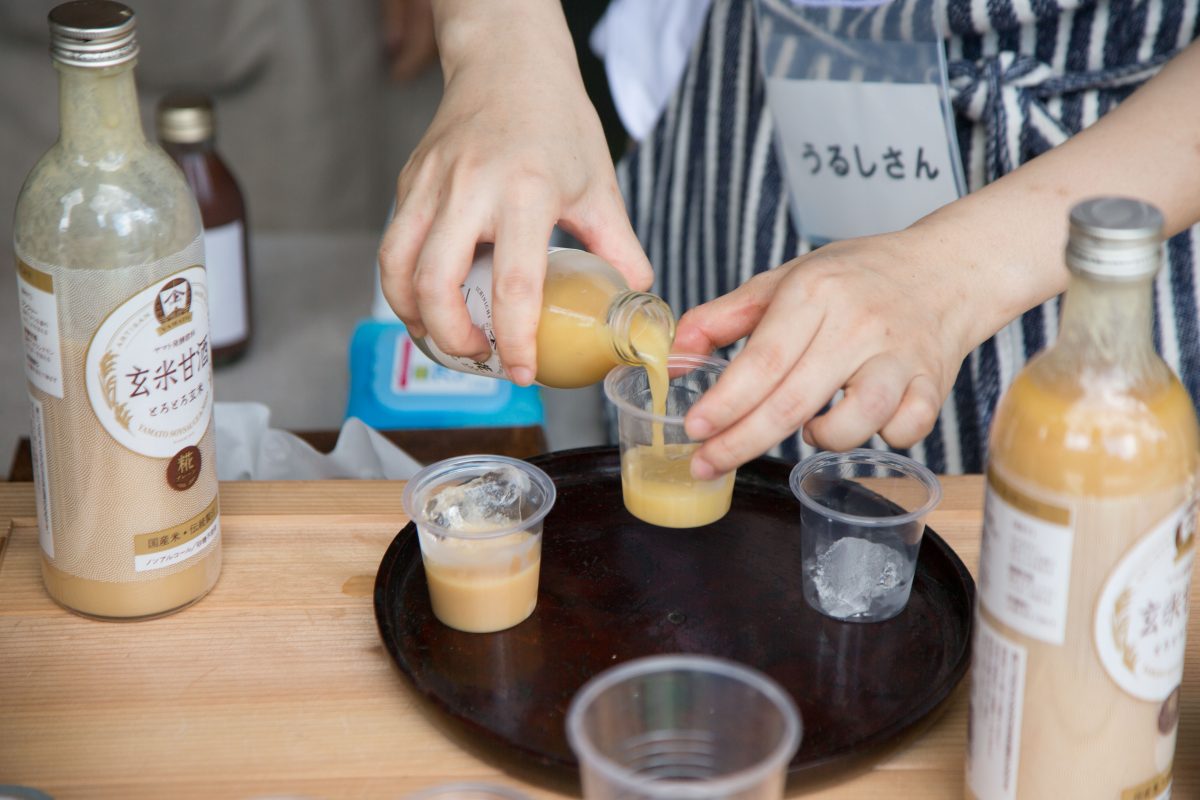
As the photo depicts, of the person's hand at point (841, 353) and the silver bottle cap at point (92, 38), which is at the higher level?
the silver bottle cap at point (92, 38)

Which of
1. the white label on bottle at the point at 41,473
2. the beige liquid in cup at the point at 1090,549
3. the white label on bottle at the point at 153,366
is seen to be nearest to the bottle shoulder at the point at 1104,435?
the beige liquid in cup at the point at 1090,549

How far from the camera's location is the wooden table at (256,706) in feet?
2.96

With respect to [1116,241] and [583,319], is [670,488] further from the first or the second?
[1116,241]

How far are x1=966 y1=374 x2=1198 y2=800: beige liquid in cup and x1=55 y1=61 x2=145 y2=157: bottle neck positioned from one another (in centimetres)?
63

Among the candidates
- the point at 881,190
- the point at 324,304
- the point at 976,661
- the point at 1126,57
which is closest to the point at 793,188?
the point at 881,190

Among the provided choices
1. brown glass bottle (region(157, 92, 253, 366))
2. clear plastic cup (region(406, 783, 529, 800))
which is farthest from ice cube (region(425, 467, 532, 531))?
brown glass bottle (region(157, 92, 253, 366))

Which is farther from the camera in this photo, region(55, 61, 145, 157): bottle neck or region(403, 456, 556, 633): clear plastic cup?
region(403, 456, 556, 633): clear plastic cup

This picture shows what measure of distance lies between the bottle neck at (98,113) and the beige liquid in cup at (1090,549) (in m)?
0.63

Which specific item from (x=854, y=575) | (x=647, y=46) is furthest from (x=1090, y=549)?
(x=647, y=46)

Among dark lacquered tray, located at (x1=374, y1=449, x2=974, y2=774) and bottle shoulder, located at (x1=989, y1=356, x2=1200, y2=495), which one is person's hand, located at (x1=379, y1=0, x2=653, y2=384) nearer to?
dark lacquered tray, located at (x1=374, y1=449, x2=974, y2=774)

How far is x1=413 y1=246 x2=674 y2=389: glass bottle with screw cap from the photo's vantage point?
107cm

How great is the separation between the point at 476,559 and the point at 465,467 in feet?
0.40

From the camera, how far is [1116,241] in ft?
2.15

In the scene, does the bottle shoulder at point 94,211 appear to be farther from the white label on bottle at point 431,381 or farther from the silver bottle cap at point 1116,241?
the white label on bottle at point 431,381
